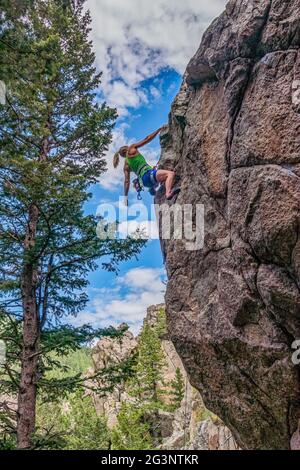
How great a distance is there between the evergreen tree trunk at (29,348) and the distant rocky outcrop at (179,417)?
165 centimetres

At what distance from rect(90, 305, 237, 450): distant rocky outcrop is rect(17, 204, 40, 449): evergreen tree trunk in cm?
165

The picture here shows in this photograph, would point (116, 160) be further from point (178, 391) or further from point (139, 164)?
point (178, 391)

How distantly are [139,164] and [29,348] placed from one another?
4.79 m

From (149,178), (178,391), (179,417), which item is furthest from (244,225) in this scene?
(178,391)

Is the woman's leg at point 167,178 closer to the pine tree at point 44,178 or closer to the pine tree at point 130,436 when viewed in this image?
the pine tree at point 44,178

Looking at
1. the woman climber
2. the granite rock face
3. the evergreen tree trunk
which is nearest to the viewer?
the granite rock face

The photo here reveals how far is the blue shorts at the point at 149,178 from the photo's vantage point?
8523mm

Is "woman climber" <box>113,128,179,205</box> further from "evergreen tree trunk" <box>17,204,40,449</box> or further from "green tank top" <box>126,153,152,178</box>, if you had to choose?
"evergreen tree trunk" <box>17,204,40,449</box>

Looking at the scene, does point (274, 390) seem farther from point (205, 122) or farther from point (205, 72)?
point (205, 72)

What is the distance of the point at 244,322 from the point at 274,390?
1209 mm

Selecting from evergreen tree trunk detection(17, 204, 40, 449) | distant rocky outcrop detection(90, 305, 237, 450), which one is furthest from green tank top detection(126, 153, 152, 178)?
distant rocky outcrop detection(90, 305, 237, 450)

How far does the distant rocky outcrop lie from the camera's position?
12.4 metres

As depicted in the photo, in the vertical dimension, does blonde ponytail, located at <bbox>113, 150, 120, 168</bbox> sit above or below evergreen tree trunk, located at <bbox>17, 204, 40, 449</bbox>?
above
